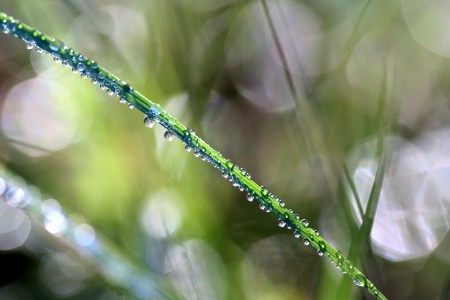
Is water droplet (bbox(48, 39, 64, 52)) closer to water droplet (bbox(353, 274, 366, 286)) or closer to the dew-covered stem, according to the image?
the dew-covered stem

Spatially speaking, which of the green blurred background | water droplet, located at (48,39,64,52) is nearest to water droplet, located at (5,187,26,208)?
the green blurred background

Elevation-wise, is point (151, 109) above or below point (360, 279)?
above

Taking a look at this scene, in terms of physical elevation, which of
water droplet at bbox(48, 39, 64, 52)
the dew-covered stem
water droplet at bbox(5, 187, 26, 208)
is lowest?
the dew-covered stem

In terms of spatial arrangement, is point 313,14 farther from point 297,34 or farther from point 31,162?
point 31,162

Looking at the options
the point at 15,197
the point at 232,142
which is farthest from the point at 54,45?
the point at 232,142

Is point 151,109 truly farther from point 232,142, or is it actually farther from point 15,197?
point 232,142

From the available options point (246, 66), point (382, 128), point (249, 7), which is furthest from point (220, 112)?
point (382, 128)
